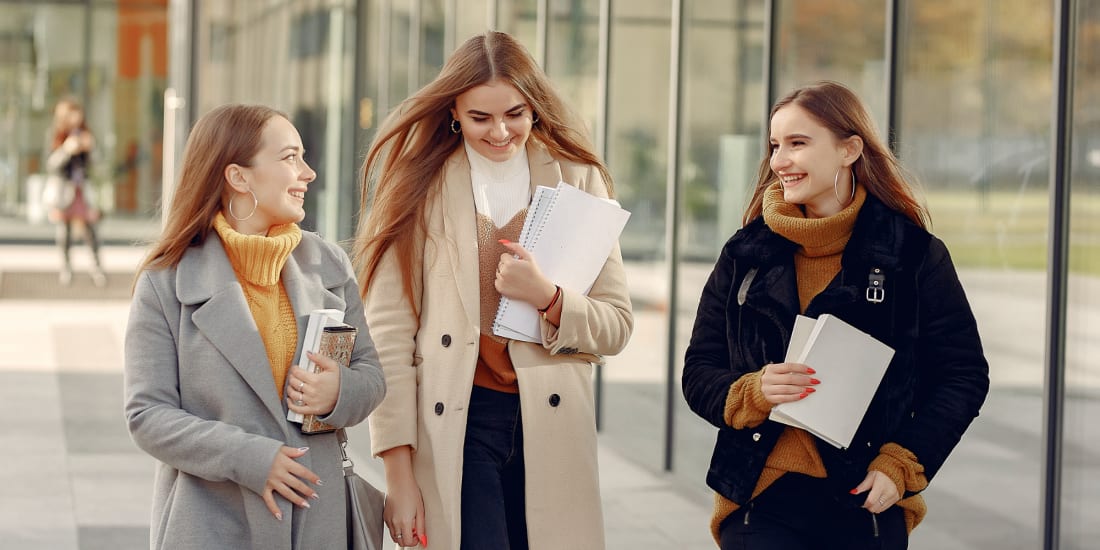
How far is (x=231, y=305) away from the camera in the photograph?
310 cm

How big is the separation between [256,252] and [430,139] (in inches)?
22.7

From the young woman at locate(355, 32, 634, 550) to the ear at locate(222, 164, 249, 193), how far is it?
362 millimetres

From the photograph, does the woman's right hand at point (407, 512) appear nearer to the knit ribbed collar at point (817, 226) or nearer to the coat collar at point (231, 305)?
the coat collar at point (231, 305)

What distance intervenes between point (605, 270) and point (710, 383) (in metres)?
0.46

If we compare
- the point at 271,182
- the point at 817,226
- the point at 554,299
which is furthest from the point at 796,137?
the point at 271,182

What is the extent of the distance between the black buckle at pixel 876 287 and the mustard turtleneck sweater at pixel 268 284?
121cm

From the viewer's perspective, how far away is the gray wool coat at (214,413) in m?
3.01

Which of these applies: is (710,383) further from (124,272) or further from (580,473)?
(124,272)

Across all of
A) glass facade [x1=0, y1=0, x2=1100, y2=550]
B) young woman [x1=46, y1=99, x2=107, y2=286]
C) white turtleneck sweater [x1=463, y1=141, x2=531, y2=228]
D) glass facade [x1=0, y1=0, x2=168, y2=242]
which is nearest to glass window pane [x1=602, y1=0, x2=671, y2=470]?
glass facade [x1=0, y1=0, x2=1100, y2=550]

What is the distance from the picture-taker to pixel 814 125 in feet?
10.3

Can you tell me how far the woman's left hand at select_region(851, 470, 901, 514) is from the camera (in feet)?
9.86

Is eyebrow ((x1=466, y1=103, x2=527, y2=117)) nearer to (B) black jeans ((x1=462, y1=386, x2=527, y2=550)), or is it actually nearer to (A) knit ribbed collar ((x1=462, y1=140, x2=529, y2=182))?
(A) knit ribbed collar ((x1=462, y1=140, x2=529, y2=182))

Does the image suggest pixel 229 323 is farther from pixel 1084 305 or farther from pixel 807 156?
pixel 1084 305

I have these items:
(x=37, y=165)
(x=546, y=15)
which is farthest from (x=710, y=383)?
(x=37, y=165)
